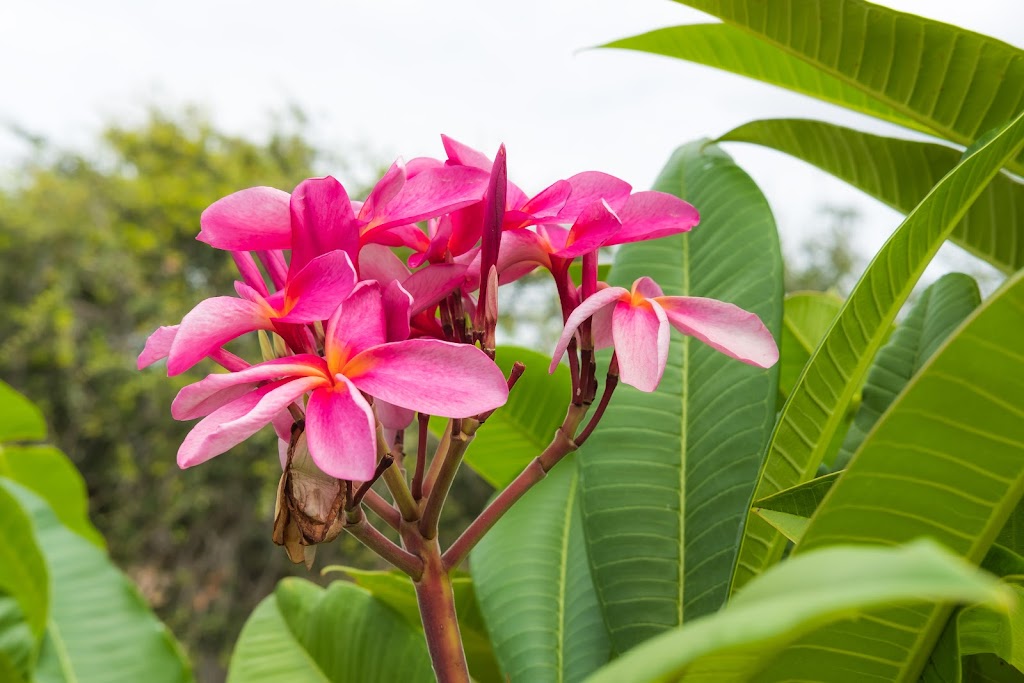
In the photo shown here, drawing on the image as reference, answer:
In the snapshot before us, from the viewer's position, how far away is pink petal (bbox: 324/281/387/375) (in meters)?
0.36

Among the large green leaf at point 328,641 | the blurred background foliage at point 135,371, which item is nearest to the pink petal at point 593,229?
the large green leaf at point 328,641

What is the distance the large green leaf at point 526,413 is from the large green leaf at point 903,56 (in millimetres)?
282

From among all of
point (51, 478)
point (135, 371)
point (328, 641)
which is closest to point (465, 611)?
point (328, 641)

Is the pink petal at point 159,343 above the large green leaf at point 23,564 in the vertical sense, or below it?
above

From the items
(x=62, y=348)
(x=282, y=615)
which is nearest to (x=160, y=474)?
(x=62, y=348)

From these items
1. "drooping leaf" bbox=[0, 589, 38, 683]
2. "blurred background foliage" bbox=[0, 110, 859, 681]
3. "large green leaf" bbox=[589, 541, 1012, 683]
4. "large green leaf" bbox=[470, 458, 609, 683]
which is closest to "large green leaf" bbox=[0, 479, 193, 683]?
"drooping leaf" bbox=[0, 589, 38, 683]

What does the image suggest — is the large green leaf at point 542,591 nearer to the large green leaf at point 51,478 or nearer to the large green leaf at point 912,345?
the large green leaf at point 912,345

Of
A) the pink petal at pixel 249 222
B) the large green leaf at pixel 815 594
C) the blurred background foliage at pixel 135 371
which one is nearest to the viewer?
the large green leaf at pixel 815 594

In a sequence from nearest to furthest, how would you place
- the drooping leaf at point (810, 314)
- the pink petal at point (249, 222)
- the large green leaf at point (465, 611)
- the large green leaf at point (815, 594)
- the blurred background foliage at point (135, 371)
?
the large green leaf at point (815, 594), the pink petal at point (249, 222), the large green leaf at point (465, 611), the drooping leaf at point (810, 314), the blurred background foliage at point (135, 371)

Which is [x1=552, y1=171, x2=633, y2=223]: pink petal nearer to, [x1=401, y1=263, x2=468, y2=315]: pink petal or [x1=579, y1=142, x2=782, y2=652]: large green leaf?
[x1=401, y1=263, x2=468, y2=315]: pink petal

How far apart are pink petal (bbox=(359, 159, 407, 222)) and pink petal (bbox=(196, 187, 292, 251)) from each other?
4 cm

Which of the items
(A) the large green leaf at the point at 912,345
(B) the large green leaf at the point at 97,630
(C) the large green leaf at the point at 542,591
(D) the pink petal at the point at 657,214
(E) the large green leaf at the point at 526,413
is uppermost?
(D) the pink petal at the point at 657,214

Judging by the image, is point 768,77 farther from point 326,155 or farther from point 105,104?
point 105,104

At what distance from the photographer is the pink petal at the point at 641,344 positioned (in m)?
0.39
